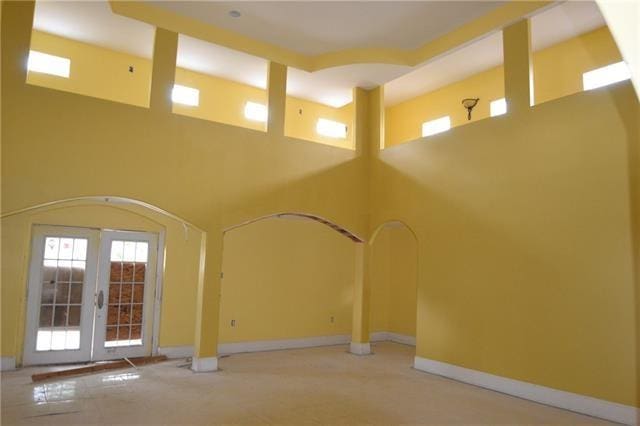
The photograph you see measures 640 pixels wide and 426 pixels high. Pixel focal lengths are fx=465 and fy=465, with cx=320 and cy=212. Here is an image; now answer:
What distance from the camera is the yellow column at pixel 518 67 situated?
6664 mm

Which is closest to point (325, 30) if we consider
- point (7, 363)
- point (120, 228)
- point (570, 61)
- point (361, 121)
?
point (361, 121)

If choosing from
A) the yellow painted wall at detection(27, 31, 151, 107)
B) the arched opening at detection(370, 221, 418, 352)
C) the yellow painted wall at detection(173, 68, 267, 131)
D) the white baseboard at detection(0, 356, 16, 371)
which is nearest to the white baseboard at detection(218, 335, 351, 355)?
the arched opening at detection(370, 221, 418, 352)

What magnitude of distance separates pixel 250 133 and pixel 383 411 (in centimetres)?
487

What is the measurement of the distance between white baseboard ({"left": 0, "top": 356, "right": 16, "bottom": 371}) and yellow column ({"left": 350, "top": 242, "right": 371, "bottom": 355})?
18.9 ft

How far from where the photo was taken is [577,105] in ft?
19.6

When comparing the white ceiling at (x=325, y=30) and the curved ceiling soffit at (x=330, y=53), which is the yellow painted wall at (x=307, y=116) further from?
the curved ceiling soffit at (x=330, y=53)

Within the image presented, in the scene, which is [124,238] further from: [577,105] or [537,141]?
[577,105]

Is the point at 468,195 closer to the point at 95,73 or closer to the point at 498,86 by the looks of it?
the point at 498,86

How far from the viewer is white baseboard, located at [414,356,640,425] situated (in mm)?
5203

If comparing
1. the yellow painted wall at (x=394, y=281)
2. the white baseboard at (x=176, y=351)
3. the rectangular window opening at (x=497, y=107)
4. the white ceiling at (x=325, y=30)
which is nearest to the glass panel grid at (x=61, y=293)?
the white baseboard at (x=176, y=351)

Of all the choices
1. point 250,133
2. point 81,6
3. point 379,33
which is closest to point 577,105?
point 379,33

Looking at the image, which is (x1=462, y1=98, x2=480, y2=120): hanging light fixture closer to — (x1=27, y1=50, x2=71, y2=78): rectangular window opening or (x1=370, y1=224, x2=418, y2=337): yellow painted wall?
(x1=370, y1=224, x2=418, y2=337): yellow painted wall

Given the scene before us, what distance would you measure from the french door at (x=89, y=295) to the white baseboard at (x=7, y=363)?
0.20m

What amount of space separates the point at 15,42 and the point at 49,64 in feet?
6.01
